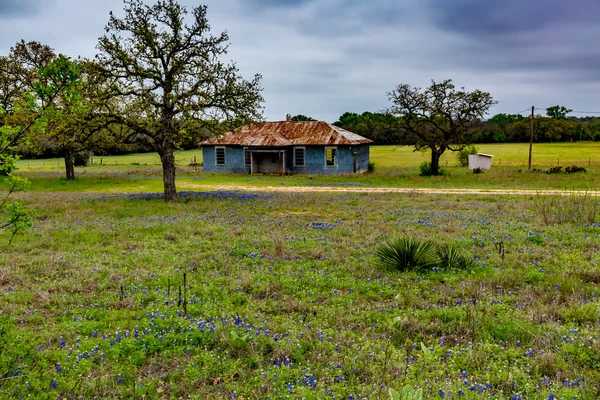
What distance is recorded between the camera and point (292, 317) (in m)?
6.19

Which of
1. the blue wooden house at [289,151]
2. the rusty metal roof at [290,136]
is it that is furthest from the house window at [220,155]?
the rusty metal roof at [290,136]

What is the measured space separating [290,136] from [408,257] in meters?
37.7

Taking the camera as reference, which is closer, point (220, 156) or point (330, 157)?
point (330, 157)

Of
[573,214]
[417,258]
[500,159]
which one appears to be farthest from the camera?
[500,159]

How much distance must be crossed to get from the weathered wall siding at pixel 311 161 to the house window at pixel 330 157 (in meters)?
0.32

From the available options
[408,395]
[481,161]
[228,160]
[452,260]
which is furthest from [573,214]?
[228,160]

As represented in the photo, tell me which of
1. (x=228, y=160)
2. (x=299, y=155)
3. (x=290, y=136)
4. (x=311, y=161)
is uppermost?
(x=290, y=136)

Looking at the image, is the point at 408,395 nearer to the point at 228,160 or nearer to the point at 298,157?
the point at 298,157

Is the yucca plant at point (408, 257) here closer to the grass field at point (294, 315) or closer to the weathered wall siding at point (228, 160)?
the grass field at point (294, 315)

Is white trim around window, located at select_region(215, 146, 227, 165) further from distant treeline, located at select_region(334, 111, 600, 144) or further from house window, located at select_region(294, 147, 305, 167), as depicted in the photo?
distant treeline, located at select_region(334, 111, 600, 144)

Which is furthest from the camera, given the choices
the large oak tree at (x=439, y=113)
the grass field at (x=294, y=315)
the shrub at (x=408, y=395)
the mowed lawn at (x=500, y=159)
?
the mowed lawn at (x=500, y=159)

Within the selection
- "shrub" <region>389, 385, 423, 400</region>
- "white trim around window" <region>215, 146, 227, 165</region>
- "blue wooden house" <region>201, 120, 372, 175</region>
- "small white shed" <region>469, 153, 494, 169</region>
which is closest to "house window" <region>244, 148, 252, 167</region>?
"blue wooden house" <region>201, 120, 372, 175</region>

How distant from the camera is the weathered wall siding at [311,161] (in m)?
42.5

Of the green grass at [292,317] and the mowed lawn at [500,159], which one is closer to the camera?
the green grass at [292,317]
